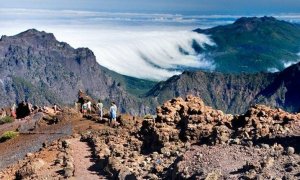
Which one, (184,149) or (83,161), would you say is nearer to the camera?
(184,149)

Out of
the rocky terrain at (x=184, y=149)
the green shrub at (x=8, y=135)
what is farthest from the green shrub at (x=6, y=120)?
the rocky terrain at (x=184, y=149)

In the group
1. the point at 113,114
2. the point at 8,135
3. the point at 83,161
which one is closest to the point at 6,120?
the point at 8,135

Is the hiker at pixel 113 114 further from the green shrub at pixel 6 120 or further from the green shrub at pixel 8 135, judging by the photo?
the green shrub at pixel 6 120

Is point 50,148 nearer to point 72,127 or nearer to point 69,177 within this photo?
point 72,127

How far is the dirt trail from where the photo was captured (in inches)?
1406

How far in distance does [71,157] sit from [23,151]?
360 inches

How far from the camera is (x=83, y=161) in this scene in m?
39.0

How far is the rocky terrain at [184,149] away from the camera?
2655 centimetres

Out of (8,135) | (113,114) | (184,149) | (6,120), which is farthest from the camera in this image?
(6,120)

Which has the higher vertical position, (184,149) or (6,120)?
(184,149)

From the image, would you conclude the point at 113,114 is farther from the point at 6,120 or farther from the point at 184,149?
the point at 6,120

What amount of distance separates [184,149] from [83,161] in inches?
310

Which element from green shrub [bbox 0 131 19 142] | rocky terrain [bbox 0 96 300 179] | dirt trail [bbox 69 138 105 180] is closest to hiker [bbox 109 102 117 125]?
rocky terrain [bbox 0 96 300 179]

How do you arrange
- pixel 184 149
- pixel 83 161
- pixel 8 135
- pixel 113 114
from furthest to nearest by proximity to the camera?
pixel 8 135
pixel 113 114
pixel 83 161
pixel 184 149
